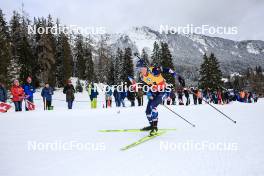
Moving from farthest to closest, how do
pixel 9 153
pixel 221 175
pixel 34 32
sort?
pixel 34 32
pixel 9 153
pixel 221 175

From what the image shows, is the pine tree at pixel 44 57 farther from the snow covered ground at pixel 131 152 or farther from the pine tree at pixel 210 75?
the snow covered ground at pixel 131 152

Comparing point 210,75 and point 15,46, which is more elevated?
point 15,46

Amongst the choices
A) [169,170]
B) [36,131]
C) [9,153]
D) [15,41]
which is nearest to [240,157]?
[169,170]

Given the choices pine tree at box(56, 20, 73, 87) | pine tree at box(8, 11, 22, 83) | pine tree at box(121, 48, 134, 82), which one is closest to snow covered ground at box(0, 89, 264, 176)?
pine tree at box(8, 11, 22, 83)

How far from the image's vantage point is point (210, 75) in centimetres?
5088

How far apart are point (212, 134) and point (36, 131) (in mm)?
5072

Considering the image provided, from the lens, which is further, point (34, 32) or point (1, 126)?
point (34, 32)

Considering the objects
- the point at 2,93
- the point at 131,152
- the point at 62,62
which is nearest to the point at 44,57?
the point at 62,62

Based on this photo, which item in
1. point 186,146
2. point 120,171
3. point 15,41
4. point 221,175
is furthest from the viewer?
point 15,41

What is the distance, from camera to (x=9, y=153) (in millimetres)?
5625

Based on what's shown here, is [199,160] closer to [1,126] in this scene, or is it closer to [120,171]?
[120,171]

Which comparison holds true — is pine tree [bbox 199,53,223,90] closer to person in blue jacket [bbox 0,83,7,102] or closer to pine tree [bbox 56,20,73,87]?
pine tree [bbox 56,20,73,87]

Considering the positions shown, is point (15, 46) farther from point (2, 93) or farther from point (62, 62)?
point (2, 93)

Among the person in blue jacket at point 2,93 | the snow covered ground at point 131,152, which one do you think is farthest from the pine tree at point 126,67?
the snow covered ground at point 131,152
